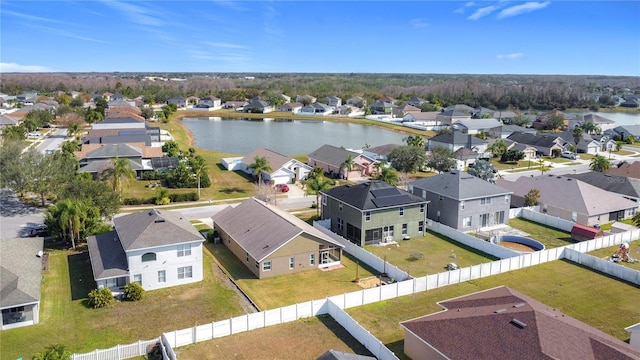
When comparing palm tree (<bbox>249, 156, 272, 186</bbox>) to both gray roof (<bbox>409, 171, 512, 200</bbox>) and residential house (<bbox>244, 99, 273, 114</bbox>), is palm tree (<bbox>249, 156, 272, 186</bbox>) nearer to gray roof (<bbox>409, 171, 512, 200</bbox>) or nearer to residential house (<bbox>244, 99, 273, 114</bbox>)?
gray roof (<bbox>409, 171, 512, 200</bbox>)

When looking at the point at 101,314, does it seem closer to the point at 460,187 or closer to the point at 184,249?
the point at 184,249

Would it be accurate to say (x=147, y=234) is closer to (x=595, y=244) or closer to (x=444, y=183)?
(x=444, y=183)

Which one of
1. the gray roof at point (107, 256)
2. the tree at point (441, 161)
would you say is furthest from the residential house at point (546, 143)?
the gray roof at point (107, 256)

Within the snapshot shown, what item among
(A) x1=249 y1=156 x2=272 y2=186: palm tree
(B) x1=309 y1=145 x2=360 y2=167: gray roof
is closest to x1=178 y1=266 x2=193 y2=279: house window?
(A) x1=249 y1=156 x2=272 y2=186: palm tree

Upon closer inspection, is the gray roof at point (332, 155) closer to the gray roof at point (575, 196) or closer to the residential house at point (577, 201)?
the gray roof at point (575, 196)

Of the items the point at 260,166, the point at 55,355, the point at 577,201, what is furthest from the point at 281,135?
the point at 55,355
